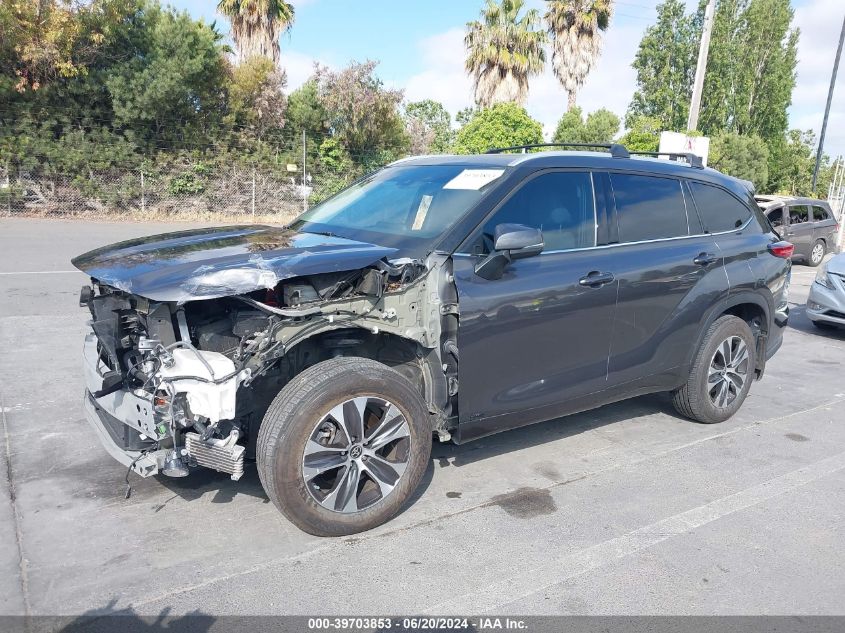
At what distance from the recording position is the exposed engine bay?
3.14 meters

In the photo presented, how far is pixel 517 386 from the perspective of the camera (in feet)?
12.9

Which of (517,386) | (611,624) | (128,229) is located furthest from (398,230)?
A: (128,229)

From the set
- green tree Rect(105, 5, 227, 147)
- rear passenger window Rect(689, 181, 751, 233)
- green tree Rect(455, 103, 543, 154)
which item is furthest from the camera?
green tree Rect(455, 103, 543, 154)

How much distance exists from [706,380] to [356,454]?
2.94 meters

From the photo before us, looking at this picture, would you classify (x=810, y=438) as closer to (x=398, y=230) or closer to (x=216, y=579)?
(x=398, y=230)

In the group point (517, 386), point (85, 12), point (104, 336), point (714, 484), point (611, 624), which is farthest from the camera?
point (85, 12)

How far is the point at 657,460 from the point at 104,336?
11.5ft

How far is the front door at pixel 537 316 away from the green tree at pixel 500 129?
19442 mm

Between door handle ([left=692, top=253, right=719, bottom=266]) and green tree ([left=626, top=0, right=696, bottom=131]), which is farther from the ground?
green tree ([left=626, top=0, right=696, bottom=131])

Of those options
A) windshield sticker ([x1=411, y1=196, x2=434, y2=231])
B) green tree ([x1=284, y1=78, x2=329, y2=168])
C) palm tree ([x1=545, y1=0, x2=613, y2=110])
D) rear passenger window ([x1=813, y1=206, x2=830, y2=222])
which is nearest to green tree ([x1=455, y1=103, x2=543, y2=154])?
green tree ([x1=284, y1=78, x2=329, y2=168])

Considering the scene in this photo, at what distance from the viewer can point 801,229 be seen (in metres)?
16.8

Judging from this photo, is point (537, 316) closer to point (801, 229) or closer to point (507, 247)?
point (507, 247)

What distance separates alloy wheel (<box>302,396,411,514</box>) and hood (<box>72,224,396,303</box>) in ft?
2.30

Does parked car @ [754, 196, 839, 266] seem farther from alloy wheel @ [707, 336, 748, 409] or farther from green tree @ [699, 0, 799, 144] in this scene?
green tree @ [699, 0, 799, 144]
